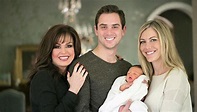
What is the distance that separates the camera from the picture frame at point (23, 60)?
656 centimetres

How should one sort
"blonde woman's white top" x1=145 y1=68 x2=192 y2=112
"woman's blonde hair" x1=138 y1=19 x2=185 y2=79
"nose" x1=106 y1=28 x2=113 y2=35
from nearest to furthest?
"blonde woman's white top" x1=145 y1=68 x2=192 y2=112 → "woman's blonde hair" x1=138 y1=19 x2=185 y2=79 → "nose" x1=106 y1=28 x2=113 y2=35

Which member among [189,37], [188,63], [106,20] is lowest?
[188,63]

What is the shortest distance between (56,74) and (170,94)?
679 mm

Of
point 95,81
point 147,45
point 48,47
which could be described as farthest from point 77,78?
point 147,45

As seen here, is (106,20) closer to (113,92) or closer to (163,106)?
(113,92)

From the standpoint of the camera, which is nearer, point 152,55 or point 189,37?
point 152,55

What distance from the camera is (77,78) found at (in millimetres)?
2072

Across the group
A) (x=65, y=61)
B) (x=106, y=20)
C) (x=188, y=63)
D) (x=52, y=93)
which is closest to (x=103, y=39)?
(x=106, y=20)

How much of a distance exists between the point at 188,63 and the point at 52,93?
538 centimetres

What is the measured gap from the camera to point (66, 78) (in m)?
2.22

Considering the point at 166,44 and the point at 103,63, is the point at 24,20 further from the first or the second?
the point at 166,44

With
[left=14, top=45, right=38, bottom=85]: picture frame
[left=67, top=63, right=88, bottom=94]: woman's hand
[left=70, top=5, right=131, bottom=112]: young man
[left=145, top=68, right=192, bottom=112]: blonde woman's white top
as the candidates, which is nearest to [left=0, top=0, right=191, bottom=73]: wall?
[left=14, top=45, right=38, bottom=85]: picture frame

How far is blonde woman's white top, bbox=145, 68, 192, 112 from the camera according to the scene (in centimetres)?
194

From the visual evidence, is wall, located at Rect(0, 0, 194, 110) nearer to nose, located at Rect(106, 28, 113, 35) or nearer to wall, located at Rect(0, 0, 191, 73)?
wall, located at Rect(0, 0, 191, 73)
